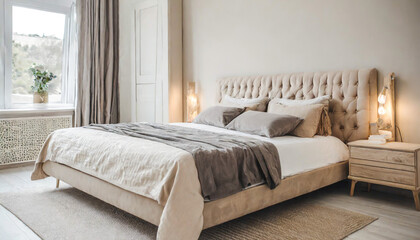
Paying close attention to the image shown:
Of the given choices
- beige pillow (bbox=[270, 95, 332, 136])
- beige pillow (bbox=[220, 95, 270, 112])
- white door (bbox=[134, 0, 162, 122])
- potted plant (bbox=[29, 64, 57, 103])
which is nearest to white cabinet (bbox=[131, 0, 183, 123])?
white door (bbox=[134, 0, 162, 122])

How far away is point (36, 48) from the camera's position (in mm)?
4988

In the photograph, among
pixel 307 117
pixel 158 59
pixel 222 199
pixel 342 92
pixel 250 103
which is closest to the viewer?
Result: pixel 222 199

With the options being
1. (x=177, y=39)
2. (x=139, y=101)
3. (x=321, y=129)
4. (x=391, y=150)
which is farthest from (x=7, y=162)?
(x=391, y=150)

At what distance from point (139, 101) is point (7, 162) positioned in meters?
2.03

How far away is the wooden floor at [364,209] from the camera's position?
229cm

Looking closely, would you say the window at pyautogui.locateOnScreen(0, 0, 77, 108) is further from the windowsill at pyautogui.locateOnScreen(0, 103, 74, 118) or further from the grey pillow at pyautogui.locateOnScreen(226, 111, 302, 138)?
the grey pillow at pyautogui.locateOnScreen(226, 111, 302, 138)

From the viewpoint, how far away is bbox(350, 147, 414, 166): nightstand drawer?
2.67 metres

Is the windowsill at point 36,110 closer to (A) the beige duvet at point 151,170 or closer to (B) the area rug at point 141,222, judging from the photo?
(B) the area rug at point 141,222

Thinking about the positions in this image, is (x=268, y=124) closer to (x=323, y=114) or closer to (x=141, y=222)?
(x=323, y=114)

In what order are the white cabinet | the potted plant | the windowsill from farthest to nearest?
the white cabinet < the potted plant < the windowsill

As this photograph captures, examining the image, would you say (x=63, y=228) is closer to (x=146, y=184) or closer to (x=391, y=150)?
(x=146, y=184)

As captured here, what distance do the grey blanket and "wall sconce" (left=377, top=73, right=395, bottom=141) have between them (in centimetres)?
120

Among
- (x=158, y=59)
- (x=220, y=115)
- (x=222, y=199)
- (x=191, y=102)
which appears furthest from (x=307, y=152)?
(x=158, y=59)

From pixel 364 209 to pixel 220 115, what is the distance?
1698mm
